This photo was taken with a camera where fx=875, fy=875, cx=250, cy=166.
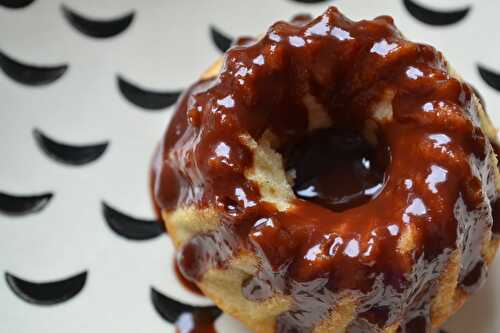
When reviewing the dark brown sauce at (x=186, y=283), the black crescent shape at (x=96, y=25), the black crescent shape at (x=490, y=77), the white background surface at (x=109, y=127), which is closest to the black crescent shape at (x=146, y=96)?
the white background surface at (x=109, y=127)

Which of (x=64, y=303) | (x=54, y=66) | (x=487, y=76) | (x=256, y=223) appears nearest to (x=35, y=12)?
(x=54, y=66)

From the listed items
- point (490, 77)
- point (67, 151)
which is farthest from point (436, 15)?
point (67, 151)

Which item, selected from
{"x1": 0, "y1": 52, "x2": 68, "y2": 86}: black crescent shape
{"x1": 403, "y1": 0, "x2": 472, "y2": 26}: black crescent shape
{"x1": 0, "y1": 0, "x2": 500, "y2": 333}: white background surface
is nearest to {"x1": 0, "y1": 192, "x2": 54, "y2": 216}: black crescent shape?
{"x1": 0, "y1": 0, "x2": 500, "y2": 333}: white background surface

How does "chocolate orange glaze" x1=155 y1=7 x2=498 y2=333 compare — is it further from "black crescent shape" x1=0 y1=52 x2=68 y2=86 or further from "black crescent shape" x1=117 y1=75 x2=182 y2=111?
"black crescent shape" x1=0 y1=52 x2=68 y2=86

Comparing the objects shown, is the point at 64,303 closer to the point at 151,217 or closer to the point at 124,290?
the point at 124,290

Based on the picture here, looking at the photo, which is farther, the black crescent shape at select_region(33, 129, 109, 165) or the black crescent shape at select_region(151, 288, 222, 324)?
the black crescent shape at select_region(33, 129, 109, 165)

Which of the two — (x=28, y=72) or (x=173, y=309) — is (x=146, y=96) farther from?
(x=173, y=309)

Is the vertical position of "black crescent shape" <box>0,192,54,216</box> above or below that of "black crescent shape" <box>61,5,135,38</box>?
below
